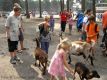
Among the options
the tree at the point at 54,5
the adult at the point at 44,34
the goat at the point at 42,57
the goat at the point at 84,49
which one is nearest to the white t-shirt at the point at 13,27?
the adult at the point at 44,34

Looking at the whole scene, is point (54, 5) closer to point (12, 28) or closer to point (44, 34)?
point (12, 28)

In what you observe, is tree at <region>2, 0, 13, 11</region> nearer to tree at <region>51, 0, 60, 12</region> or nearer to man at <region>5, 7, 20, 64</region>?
tree at <region>51, 0, 60, 12</region>

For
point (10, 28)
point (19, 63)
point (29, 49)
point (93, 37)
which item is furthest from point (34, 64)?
point (29, 49)

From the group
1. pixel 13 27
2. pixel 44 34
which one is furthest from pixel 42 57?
pixel 13 27

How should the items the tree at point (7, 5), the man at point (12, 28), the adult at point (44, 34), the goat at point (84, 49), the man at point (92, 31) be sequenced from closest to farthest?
1. the adult at point (44, 34)
2. the man at point (12, 28)
3. the goat at point (84, 49)
4. the man at point (92, 31)
5. the tree at point (7, 5)

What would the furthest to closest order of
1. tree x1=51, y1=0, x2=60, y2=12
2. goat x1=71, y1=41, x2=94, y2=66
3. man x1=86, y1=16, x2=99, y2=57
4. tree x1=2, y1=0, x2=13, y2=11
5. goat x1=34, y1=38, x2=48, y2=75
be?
tree x1=51, y1=0, x2=60, y2=12 → tree x1=2, y1=0, x2=13, y2=11 → man x1=86, y1=16, x2=99, y2=57 → goat x1=71, y1=41, x2=94, y2=66 → goat x1=34, y1=38, x2=48, y2=75

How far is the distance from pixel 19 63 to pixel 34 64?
0.62 m

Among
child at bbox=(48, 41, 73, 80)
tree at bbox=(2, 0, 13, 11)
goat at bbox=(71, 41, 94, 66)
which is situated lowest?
tree at bbox=(2, 0, 13, 11)

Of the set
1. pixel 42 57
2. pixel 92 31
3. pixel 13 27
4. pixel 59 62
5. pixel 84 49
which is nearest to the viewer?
pixel 59 62

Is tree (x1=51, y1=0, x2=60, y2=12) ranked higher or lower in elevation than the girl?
lower

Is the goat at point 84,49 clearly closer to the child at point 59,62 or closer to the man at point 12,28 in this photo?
the man at point 12,28

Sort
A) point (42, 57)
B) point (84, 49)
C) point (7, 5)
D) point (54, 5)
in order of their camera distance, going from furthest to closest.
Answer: point (54, 5), point (7, 5), point (84, 49), point (42, 57)

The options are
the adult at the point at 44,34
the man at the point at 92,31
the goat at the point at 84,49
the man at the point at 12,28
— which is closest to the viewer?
the adult at the point at 44,34

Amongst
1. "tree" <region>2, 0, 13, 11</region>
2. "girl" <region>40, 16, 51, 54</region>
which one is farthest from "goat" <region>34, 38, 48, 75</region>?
"tree" <region>2, 0, 13, 11</region>
